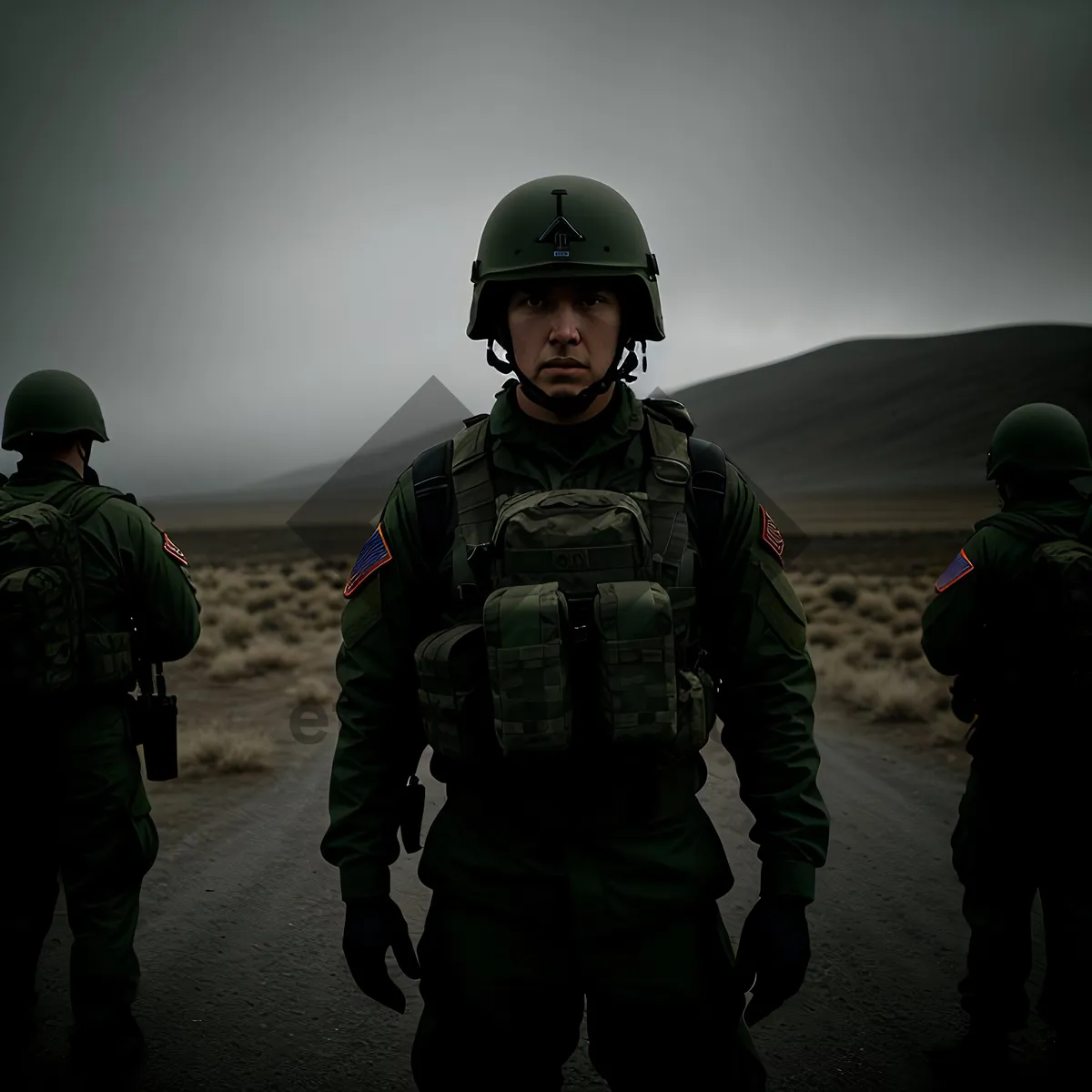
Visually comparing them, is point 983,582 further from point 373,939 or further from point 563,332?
point 373,939

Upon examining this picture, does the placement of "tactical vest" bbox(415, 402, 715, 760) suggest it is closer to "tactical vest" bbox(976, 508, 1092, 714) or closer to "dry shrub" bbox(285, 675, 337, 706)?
"tactical vest" bbox(976, 508, 1092, 714)

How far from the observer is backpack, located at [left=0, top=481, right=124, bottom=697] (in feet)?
8.59

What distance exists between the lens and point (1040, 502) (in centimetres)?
305

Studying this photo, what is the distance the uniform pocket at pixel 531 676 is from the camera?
5.12 feet

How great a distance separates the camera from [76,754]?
110 inches

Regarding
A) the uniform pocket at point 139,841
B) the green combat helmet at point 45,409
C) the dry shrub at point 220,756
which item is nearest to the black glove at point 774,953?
the uniform pocket at point 139,841

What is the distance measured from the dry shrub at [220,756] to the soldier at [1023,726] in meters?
5.24

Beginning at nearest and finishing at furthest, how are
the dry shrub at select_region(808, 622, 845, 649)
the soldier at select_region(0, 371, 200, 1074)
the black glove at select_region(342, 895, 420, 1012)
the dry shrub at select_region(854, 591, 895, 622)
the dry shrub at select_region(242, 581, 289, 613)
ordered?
1. the black glove at select_region(342, 895, 420, 1012)
2. the soldier at select_region(0, 371, 200, 1074)
3. the dry shrub at select_region(808, 622, 845, 649)
4. the dry shrub at select_region(854, 591, 895, 622)
5. the dry shrub at select_region(242, 581, 289, 613)

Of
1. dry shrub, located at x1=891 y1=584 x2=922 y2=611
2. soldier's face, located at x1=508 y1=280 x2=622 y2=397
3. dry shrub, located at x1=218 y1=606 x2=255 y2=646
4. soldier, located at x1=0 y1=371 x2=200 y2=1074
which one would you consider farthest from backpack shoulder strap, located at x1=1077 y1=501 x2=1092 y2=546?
dry shrub, located at x1=891 y1=584 x2=922 y2=611

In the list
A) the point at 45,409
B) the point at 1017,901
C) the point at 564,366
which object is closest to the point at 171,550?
the point at 45,409

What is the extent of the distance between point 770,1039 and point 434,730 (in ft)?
7.10

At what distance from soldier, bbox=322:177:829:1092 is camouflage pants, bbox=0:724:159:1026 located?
4.91ft

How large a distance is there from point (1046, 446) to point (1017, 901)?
65.8 inches

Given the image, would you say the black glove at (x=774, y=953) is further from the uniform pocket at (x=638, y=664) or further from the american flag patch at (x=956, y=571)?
the american flag patch at (x=956, y=571)
